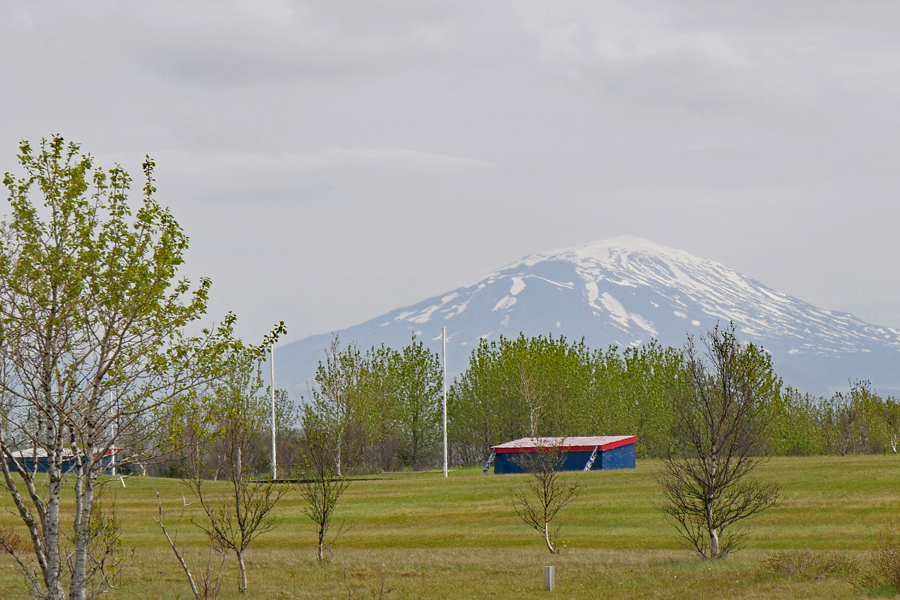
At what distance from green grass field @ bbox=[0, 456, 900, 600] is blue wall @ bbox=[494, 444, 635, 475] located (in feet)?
17.8

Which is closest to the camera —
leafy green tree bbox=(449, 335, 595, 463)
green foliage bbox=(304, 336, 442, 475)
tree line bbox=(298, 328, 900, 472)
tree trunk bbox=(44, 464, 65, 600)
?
tree trunk bbox=(44, 464, 65, 600)

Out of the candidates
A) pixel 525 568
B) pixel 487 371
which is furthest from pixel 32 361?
pixel 487 371

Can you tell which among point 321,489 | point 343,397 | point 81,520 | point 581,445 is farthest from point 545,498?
point 343,397

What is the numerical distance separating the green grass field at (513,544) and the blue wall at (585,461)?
5416mm

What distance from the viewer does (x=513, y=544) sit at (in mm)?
33500

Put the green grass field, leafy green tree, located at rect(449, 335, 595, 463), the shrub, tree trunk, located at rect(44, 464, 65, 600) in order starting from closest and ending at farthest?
1. tree trunk, located at rect(44, 464, 65, 600)
2. the shrub
3. the green grass field
4. leafy green tree, located at rect(449, 335, 595, 463)

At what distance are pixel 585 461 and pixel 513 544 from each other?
82.9 ft

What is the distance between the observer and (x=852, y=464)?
4816 cm

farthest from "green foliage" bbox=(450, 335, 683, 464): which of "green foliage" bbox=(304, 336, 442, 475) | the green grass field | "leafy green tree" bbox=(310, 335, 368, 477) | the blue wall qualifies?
the green grass field

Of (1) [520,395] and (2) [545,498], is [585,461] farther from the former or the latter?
(2) [545,498]

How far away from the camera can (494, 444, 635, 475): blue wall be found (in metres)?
57.9

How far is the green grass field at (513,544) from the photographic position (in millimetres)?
23234

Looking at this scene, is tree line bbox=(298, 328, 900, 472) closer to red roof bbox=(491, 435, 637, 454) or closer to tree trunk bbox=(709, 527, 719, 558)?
red roof bbox=(491, 435, 637, 454)

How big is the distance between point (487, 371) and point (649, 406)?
1551 centimetres
